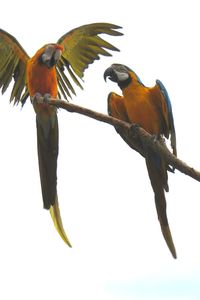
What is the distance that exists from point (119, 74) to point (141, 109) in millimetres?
438

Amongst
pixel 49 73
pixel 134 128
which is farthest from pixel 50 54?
pixel 134 128

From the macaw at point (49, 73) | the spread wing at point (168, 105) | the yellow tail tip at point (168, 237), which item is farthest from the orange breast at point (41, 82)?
the yellow tail tip at point (168, 237)

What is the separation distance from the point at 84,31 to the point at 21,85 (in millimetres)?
773

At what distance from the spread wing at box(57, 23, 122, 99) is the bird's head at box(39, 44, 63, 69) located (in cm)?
43

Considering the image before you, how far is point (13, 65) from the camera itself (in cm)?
616

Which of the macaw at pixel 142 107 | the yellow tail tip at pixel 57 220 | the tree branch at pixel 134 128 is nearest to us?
the tree branch at pixel 134 128

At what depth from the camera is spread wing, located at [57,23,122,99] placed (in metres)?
6.11

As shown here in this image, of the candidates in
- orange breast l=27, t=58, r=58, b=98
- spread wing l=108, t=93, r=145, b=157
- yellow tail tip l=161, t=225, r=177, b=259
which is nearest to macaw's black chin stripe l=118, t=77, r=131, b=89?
spread wing l=108, t=93, r=145, b=157

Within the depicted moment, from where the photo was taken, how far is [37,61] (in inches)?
225

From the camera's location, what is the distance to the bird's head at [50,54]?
5633 millimetres

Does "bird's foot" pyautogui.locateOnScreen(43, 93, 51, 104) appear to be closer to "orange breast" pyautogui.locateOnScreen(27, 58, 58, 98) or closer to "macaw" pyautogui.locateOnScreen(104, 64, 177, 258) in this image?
"orange breast" pyautogui.locateOnScreen(27, 58, 58, 98)

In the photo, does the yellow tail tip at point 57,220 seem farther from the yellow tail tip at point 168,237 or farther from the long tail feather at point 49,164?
the yellow tail tip at point 168,237

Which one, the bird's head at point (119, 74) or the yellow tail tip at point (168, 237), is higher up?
the bird's head at point (119, 74)

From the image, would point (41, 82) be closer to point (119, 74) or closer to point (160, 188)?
point (119, 74)
